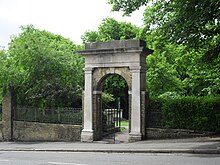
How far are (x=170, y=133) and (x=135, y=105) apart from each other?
225cm

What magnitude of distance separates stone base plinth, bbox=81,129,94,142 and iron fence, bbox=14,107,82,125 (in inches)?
48.4

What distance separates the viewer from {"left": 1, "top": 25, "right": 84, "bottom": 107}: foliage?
2191cm

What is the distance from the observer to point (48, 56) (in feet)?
71.8

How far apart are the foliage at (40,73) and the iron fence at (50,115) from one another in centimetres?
109

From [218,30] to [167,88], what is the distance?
18744 millimetres

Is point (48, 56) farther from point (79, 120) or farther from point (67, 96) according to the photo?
point (79, 120)

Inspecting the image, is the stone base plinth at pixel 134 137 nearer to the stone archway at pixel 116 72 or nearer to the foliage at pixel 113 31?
the stone archway at pixel 116 72

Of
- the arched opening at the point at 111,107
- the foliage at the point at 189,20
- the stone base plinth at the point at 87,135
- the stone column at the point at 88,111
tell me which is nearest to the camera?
the foliage at the point at 189,20

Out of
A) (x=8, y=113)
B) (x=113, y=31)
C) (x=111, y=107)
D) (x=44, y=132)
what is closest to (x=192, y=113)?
(x=44, y=132)

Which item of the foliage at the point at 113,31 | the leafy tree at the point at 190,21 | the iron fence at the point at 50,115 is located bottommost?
the iron fence at the point at 50,115

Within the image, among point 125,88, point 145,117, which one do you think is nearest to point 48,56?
point 145,117

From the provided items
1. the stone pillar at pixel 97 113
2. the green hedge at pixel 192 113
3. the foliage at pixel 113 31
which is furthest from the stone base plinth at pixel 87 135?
the foliage at pixel 113 31

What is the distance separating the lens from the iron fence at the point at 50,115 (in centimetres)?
2002

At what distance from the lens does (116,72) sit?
1791 centimetres
